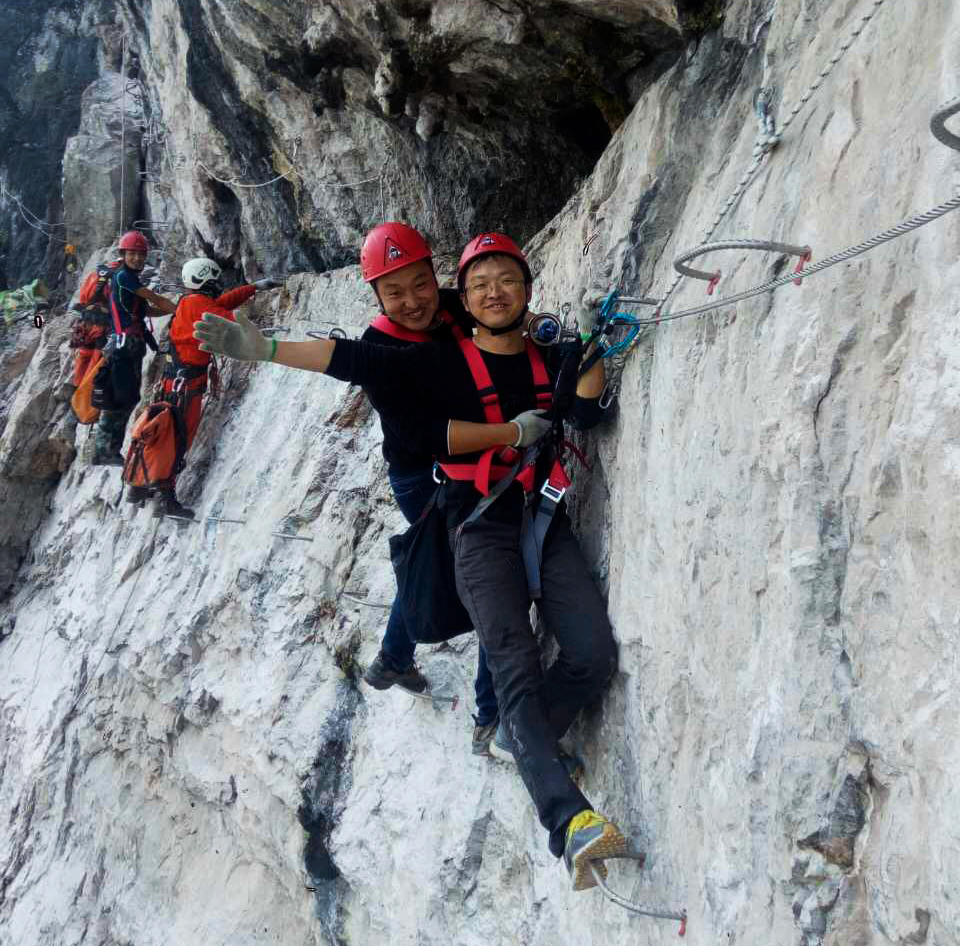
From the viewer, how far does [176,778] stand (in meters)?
6.41

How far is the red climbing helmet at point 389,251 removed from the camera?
11.7 feet

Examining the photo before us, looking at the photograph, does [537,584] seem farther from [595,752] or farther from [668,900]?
[668,900]

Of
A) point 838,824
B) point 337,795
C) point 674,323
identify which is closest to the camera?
point 838,824

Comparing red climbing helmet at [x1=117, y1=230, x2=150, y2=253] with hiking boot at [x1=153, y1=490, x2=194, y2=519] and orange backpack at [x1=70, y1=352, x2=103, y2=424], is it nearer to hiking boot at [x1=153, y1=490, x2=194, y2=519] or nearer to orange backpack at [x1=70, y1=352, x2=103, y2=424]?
orange backpack at [x1=70, y1=352, x2=103, y2=424]

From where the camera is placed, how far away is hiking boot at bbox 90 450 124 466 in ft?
29.1

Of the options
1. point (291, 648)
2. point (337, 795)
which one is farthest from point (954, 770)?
point (291, 648)

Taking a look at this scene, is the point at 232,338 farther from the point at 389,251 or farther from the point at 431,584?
the point at 431,584

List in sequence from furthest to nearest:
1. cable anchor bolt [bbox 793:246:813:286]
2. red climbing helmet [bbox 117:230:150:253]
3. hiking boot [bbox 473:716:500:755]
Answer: red climbing helmet [bbox 117:230:150:253]
hiking boot [bbox 473:716:500:755]
cable anchor bolt [bbox 793:246:813:286]

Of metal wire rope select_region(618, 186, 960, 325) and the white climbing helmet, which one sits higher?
the white climbing helmet

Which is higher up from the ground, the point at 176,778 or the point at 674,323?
the point at 674,323

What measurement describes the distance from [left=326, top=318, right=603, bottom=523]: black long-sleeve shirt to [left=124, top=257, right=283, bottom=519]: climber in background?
16.2 ft

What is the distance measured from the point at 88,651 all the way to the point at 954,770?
846cm

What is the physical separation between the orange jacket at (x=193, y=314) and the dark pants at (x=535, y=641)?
4923mm

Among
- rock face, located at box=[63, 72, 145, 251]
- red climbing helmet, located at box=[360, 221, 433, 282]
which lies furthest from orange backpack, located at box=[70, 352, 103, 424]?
rock face, located at box=[63, 72, 145, 251]
